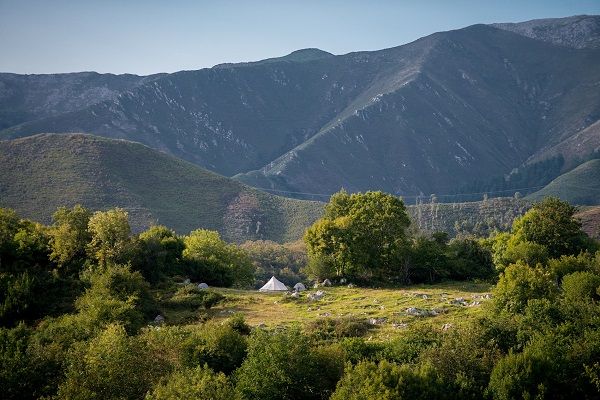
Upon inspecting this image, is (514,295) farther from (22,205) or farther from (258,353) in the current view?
(22,205)

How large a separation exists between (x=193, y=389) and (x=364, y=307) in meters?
22.3

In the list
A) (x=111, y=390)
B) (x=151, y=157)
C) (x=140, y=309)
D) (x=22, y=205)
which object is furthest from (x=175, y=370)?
(x=151, y=157)

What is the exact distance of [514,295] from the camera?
41.6 m

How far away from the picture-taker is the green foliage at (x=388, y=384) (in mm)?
27891

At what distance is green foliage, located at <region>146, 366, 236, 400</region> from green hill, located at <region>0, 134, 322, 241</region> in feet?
372

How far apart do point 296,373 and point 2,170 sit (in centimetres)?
14415

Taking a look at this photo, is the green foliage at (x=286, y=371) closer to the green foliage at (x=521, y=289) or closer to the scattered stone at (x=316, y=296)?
the green foliage at (x=521, y=289)

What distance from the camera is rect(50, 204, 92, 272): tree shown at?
53250 millimetres

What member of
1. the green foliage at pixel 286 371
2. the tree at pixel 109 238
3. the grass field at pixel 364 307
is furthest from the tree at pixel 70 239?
the green foliage at pixel 286 371

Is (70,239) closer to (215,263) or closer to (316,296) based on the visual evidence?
(215,263)

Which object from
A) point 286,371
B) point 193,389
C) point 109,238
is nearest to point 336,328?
point 286,371

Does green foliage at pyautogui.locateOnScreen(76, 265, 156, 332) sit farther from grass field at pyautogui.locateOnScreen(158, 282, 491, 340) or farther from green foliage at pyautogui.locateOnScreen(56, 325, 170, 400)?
green foliage at pyautogui.locateOnScreen(56, 325, 170, 400)

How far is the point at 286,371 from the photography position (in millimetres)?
31031

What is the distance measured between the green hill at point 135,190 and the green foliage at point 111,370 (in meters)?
108
